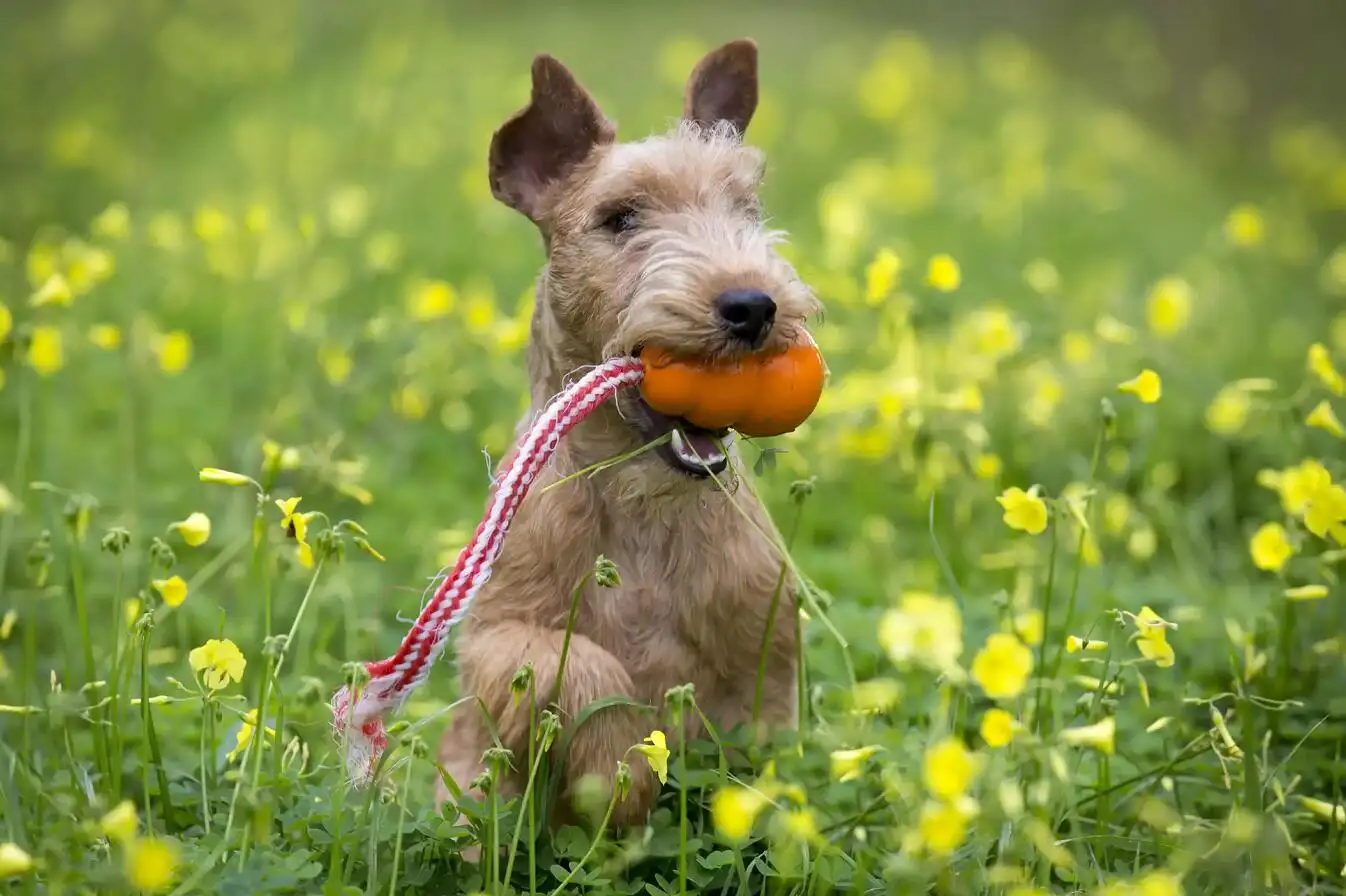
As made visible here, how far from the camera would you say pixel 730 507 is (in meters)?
3.42

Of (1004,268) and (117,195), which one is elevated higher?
(117,195)

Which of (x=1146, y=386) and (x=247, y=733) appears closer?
(x=247, y=733)

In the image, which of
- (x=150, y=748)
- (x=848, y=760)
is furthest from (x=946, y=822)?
(x=150, y=748)

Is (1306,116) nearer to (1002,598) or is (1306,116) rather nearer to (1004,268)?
(1004,268)

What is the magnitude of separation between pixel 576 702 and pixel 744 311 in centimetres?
89

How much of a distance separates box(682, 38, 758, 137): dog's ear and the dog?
7.5 inches

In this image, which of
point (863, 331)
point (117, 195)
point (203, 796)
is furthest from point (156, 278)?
point (203, 796)

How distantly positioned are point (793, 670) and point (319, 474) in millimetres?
1419

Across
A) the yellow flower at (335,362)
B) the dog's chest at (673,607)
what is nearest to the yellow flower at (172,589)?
the dog's chest at (673,607)

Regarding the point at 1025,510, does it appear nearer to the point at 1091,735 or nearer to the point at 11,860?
the point at 1091,735

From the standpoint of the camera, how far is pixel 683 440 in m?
3.15

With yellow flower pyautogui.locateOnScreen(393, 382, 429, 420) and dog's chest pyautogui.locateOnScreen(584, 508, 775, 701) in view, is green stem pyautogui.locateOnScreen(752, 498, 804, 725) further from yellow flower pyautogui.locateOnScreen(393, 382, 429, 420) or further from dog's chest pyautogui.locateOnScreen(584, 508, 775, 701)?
yellow flower pyautogui.locateOnScreen(393, 382, 429, 420)

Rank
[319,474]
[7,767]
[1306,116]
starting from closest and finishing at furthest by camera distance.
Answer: [7,767], [319,474], [1306,116]

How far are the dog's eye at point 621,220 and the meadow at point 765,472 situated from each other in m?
0.62
